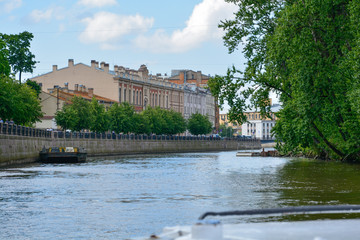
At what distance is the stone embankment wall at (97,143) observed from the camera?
1739 inches

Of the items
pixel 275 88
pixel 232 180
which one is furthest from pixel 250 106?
pixel 232 180

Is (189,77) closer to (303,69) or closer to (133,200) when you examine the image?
(303,69)

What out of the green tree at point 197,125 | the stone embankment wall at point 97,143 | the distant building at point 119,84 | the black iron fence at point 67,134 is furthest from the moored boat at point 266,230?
the green tree at point 197,125

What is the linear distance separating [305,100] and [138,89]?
74507 millimetres

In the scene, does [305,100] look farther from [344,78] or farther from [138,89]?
[138,89]

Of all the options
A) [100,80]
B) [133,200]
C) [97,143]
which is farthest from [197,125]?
[133,200]

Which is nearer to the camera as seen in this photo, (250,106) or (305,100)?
(305,100)

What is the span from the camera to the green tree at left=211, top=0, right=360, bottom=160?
117 feet

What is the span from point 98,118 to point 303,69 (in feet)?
156

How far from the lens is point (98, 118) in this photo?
269ft

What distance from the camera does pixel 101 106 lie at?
272 ft

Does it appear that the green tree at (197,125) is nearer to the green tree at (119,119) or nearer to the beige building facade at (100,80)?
the beige building facade at (100,80)

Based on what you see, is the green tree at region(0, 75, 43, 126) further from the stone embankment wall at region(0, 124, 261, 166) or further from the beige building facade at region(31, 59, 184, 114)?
the beige building facade at region(31, 59, 184, 114)

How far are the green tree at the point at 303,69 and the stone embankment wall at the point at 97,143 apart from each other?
12562mm
